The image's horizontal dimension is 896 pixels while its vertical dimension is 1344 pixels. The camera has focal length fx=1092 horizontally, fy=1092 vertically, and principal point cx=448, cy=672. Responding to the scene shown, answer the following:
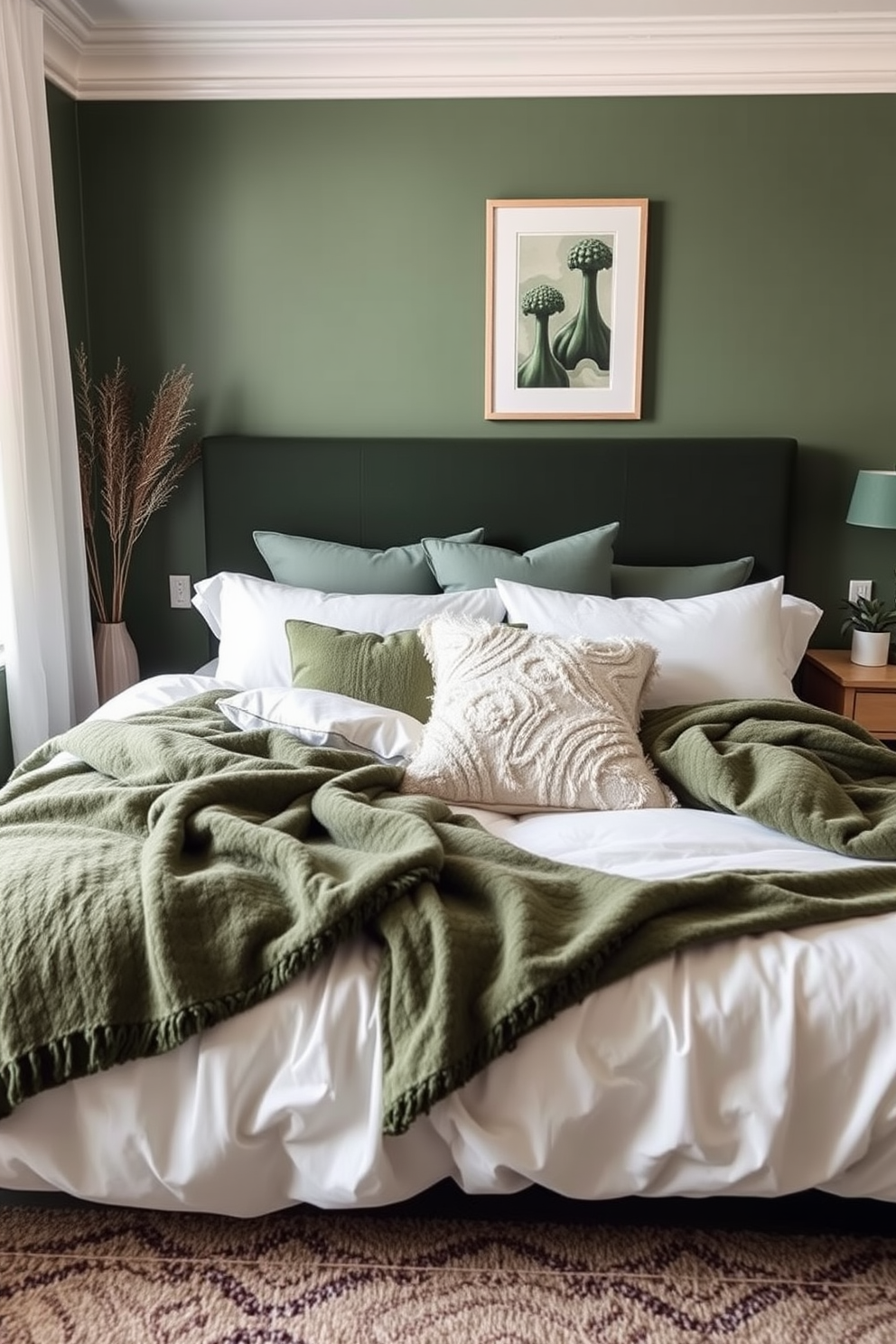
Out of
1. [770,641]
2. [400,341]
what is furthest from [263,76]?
[770,641]

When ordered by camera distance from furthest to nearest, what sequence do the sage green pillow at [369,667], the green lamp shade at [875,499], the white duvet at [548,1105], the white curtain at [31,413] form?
the green lamp shade at [875,499] < the white curtain at [31,413] < the sage green pillow at [369,667] < the white duvet at [548,1105]

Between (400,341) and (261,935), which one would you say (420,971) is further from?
(400,341)

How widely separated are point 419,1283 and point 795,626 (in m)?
2.11

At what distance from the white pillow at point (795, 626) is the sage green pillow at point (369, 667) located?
3.70 ft

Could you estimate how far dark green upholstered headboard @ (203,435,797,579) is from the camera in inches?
135

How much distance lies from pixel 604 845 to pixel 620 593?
1.43 m

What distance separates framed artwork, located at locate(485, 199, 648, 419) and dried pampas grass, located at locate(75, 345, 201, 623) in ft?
3.32

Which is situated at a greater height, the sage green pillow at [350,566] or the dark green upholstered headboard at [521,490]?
the dark green upholstered headboard at [521,490]

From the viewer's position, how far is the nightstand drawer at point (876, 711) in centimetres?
316

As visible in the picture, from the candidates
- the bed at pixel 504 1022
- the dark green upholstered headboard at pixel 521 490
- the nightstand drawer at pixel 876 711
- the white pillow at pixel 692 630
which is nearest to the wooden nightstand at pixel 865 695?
the nightstand drawer at pixel 876 711

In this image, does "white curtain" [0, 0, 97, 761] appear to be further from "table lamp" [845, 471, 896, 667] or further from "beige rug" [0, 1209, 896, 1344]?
"table lamp" [845, 471, 896, 667]

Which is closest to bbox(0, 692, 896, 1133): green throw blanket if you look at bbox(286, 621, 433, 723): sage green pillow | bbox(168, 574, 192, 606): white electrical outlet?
bbox(286, 621, 433, 723): sage green pillow

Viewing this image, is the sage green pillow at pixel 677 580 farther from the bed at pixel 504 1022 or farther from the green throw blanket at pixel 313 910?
the green throw blanket at pixel 313 910

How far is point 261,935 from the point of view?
1.59m
